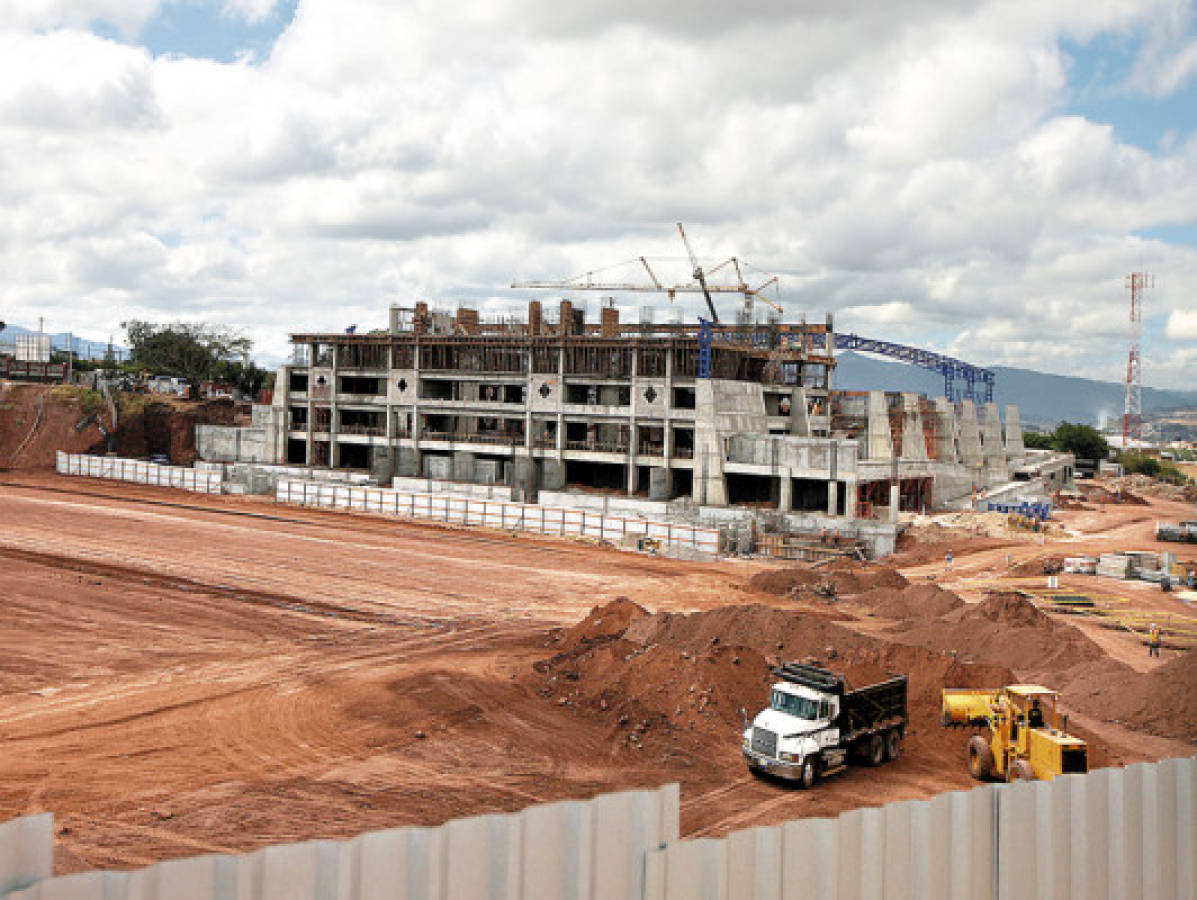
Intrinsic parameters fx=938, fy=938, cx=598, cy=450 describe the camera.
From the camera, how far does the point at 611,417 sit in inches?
2501

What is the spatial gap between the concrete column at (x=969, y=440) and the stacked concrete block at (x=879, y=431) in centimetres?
Result: 2684

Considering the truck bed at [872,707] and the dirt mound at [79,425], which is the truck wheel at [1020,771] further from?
the dirt mound at [79,425]

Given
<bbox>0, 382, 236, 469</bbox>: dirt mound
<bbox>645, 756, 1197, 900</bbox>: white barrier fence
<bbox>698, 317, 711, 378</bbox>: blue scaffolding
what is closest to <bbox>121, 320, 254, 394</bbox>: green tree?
<bbox>0, 382, 236, 469</bbox>: dirt mound

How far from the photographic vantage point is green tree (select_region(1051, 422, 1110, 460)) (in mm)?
128875

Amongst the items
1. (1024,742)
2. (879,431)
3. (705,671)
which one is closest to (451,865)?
(1024,742)

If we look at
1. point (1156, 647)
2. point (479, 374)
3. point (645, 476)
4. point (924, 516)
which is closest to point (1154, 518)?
point (924, 516)

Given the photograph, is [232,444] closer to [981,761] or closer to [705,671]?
[705,671]

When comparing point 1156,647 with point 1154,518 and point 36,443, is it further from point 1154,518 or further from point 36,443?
point 36,443

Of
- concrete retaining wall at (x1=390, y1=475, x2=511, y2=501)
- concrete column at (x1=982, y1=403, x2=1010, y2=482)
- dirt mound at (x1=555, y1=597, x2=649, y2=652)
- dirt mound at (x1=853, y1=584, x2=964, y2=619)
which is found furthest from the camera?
concrete column at (x1=982, y1=403, x2=1010, y2=482)

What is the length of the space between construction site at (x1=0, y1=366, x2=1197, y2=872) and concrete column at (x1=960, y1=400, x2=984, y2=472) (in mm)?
41246

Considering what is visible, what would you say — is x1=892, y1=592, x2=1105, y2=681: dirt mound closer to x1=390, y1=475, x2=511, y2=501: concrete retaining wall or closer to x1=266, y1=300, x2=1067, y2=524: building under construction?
x1=266, y1=300, x2=1067, y2=524: building under construction

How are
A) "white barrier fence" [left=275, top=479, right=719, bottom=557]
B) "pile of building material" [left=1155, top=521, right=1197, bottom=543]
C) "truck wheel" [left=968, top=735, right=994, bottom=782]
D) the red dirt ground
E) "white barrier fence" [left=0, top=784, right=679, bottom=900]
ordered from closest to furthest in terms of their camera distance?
"white barrier fence" [left=0, top=784, right=679, bottom=900], the red dirt ground, "truck wheel" [left=968, top=735, right=994, bottom=782], "white barrier fence" [left=275, top=479, right=719, bottom=557], "pile of building material" [left=1155, top=521, right=1197, bottom=543]

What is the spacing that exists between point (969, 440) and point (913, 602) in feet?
203

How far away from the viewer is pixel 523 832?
425 cm
